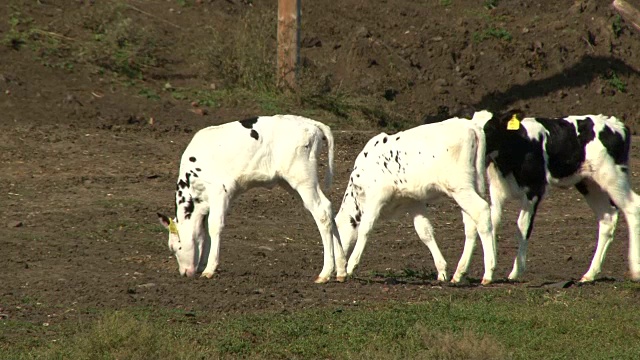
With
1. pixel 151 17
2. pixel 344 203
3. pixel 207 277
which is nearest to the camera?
pixel 207 277

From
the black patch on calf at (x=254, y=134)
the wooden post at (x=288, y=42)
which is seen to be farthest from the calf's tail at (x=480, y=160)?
the wooden post at (x=288, y=42)

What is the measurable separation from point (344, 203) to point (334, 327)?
11.7 feet

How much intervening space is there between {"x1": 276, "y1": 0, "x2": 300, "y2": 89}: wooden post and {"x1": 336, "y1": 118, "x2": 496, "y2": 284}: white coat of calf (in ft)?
27.8

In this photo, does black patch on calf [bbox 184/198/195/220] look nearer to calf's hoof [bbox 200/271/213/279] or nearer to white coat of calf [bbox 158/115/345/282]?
white coat of calf [bbox 158/115/345/282]

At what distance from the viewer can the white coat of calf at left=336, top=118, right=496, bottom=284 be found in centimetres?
1317

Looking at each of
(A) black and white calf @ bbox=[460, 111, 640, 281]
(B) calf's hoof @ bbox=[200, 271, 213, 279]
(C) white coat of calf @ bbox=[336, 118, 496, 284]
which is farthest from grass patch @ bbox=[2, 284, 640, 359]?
(A) black and white calf @ bbox=[460, 111, 640, 281]

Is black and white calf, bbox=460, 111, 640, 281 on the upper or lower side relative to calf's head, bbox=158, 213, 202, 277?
upper

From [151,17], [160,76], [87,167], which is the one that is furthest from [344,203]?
[151,17]

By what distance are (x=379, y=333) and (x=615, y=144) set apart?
459 cm

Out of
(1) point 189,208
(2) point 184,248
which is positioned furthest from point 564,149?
(2) point 184,248

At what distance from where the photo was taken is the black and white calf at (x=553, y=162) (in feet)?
45.4

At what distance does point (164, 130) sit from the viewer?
2044 centimetres

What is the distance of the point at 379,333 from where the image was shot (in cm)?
1080

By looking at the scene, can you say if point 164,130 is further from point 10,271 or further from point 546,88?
point 546,88
